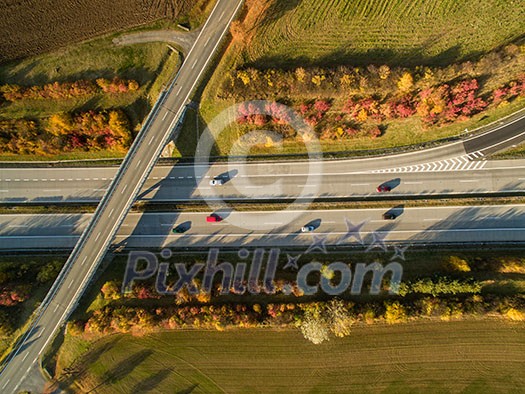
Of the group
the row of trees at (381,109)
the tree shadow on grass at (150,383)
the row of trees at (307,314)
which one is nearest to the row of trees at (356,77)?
the row of trees at (381,109)

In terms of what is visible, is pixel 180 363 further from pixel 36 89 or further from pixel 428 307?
pixel 36 89

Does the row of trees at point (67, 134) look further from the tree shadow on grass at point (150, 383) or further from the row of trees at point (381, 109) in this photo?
the tree shadow on grass at point (150, 383)

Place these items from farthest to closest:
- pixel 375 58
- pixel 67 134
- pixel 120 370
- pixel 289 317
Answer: pixel 67 134 → pixel 120 370 → pixel 375 58 → pixel 289 317

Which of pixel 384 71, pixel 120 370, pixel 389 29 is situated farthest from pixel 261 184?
pixel 120 370

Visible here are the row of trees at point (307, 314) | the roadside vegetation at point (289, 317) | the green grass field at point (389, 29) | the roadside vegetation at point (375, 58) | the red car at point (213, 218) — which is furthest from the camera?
the red car at point (213, 218)

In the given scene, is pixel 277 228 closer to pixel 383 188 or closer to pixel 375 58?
pixel 383 188
